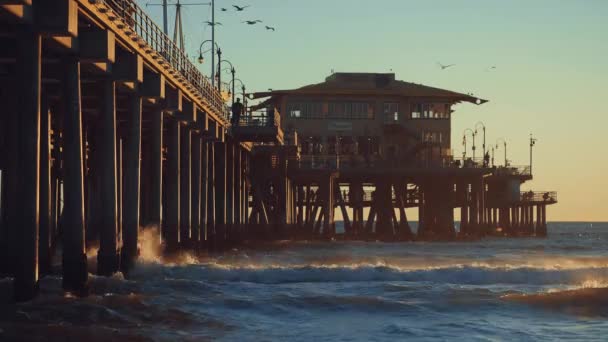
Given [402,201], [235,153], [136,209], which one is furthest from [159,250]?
[402,201]

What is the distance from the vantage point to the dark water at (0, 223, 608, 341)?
2575 cm

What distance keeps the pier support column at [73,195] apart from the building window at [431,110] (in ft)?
227

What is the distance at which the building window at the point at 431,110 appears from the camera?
98.9 m

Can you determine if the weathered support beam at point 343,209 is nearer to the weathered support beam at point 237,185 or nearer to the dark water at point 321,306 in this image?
the weathered support beam at point 237,185

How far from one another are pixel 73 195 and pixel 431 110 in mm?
70572

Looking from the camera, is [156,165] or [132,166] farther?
[156,165]

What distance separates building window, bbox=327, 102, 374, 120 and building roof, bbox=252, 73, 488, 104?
0.95m

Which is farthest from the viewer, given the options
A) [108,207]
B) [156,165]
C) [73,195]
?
[156,165]

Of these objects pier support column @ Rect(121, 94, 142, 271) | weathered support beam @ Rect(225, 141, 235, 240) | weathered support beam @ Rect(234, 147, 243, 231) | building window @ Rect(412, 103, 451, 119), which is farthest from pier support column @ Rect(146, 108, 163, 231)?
building window @ Rect(412, 103, 451, 119)

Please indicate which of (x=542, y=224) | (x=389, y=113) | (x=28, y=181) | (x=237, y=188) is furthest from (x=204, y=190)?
(x=542, y=224)

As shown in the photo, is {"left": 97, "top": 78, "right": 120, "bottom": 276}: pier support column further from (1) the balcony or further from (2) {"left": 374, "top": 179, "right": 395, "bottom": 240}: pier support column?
(2) {"left": 374, "top": 179, "right": 395, "bottom": 240}: pier support column

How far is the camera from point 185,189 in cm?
5347

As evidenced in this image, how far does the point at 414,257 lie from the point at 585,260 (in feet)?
Answer: 35.0

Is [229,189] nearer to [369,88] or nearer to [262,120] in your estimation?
[262,120]
